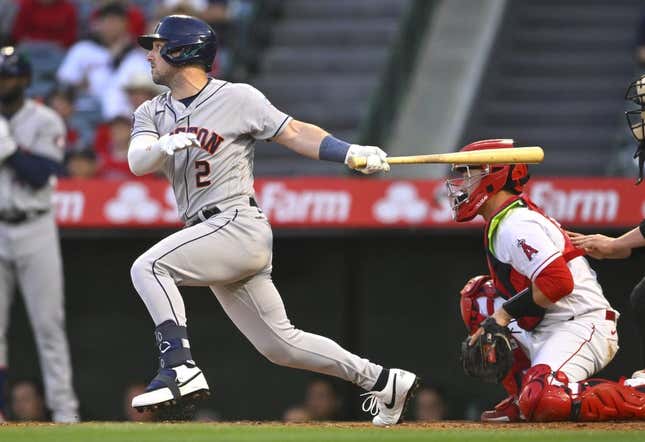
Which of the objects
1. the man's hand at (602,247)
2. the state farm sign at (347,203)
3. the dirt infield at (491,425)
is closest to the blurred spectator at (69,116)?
the state farm sign at (347,203)

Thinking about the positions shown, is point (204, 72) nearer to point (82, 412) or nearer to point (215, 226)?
point (215, 226)

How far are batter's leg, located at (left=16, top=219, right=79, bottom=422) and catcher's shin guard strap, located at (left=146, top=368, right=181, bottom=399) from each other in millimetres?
2700

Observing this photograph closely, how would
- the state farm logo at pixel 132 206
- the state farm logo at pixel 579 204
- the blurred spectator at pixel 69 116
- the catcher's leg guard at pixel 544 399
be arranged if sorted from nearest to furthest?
the catcher's leg guard at pixel 544 399 < the state farm logo at pixel 579 204 < the state farm logo at pixel 132 206 < the blurred spectator at pixel 69 116

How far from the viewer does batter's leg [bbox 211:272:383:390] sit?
233 inches

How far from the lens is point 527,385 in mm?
5918

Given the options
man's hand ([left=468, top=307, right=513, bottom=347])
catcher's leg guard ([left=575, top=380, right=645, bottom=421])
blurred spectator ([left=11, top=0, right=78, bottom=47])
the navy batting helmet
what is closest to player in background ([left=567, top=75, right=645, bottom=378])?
catcher's leg guard ([left=575, top=380, right=645, bottom=421])

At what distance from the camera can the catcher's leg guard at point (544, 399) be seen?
5.79 metres

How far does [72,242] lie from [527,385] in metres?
4.51

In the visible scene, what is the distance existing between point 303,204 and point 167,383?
3.27 m

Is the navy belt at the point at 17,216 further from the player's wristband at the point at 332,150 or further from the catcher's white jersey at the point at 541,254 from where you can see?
the catcher's white jersey at the point at 541,254

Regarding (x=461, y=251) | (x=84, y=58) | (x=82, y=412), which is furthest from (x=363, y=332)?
(x=84, y=58)

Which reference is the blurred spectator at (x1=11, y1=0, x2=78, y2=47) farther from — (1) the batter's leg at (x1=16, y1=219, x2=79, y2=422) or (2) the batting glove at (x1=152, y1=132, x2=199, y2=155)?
(2) the batting glove at (x1=152, y1=132, x2=199, y2=155)

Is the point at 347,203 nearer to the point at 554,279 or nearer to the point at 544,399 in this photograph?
the point at 554,279

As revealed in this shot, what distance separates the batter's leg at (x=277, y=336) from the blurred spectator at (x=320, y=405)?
123 inches
